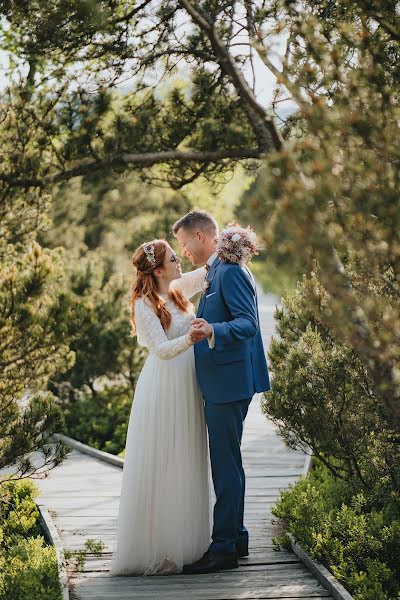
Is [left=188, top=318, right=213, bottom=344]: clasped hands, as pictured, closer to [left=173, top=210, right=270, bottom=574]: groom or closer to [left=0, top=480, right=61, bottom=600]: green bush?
[left=173, top=210, right=270, bottom=574]: groom

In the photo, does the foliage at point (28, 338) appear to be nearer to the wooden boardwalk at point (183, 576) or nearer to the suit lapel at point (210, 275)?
the wooden boardwalk at point (183, 576)

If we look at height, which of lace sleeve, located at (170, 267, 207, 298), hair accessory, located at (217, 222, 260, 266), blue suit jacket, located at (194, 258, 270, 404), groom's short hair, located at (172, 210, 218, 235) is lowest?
blue suit jacket, located at (194, 258, 270, 404)

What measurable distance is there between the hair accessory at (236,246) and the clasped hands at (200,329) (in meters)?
0.42

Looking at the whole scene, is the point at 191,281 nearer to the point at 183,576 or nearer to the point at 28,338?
the point at 28,338

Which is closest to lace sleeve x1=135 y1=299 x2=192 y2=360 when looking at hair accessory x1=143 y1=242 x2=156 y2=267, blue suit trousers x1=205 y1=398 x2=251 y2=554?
hair accessory x1=143 y1=242 x2=156 y2=267

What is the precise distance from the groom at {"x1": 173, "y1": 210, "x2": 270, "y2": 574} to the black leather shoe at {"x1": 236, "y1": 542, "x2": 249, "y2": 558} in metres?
Answer: 0.22

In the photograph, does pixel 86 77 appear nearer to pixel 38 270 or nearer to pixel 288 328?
pixel 38 270

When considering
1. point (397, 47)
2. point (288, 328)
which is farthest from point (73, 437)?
point (397, 47)

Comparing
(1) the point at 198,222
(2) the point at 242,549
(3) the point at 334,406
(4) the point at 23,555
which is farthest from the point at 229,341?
(4) the point at 23,555

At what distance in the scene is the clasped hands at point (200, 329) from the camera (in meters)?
4.70

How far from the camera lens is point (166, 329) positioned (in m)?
5.18

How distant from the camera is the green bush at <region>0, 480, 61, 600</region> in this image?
466 centimetres

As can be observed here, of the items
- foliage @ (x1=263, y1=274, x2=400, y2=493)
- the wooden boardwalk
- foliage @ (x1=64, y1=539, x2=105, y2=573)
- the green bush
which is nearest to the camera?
the green bush

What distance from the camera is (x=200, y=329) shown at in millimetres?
4699
